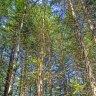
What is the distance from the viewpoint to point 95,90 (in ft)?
29.2

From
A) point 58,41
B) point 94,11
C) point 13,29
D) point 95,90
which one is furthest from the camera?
point 58,41

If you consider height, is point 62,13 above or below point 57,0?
below

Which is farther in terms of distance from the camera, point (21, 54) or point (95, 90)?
point (21, 54)

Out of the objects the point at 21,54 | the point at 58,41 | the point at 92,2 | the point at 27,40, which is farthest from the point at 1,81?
the point at 92,2

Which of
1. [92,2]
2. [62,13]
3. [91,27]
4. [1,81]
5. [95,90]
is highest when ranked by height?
[92,2]

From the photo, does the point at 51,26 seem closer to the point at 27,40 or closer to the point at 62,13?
the point at 27,40

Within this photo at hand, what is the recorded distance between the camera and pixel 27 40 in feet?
51.2

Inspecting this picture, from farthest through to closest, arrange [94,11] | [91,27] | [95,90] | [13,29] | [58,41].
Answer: [58,41] < [13,29] < [94,11] < [91,27] < [95,90]

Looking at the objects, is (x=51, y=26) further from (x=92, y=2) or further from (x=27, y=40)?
(x=92, y=2)

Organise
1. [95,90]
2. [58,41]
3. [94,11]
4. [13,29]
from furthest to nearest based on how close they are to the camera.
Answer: [58,41], [13,29], [94,11], [95,90]

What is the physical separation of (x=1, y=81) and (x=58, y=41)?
512 cm

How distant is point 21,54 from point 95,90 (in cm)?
923

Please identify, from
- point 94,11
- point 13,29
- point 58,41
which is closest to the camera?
point 94,11

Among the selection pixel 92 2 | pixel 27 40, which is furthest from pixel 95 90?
pixel 27 40
